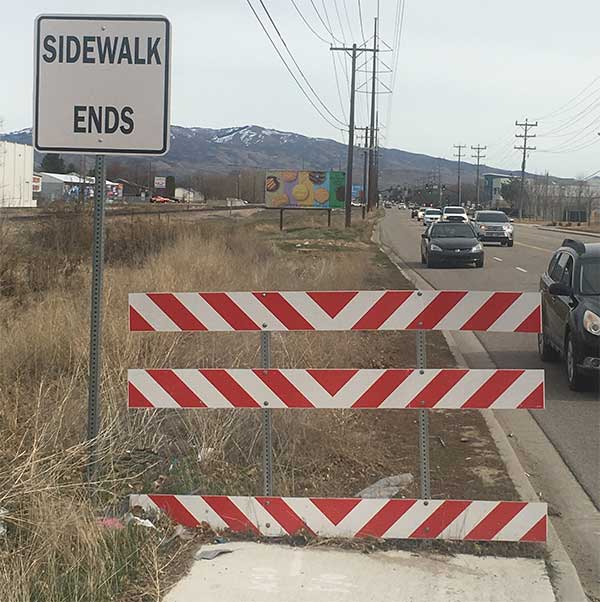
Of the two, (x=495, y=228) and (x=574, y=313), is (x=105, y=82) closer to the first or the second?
(x=574, y=313)

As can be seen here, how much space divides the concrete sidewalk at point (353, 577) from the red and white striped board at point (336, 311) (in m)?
1.28

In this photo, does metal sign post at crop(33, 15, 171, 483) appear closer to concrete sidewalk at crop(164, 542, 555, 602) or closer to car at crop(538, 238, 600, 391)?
concrete sidewalk at crop(164, 542, 555, 602)

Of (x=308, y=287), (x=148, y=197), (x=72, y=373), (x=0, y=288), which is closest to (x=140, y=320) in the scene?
(x=72, y=373)

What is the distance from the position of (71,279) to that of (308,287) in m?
4.14

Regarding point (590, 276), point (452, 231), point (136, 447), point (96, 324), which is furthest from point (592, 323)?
point (452, 231)

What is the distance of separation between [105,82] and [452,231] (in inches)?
1028

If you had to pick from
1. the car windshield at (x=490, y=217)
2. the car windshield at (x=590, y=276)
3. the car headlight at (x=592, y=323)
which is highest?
the car windshield at (x=490, y=217)

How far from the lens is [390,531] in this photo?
5176 mm

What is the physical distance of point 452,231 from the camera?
3066cm

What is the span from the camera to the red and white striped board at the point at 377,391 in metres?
5.32

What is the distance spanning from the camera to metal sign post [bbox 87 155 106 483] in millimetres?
5406

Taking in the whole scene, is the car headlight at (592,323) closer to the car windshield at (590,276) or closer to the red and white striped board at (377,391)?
the car windshield at (590,276)

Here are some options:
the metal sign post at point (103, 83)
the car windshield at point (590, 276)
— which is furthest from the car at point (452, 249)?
the metal sign post at point (103, 83)

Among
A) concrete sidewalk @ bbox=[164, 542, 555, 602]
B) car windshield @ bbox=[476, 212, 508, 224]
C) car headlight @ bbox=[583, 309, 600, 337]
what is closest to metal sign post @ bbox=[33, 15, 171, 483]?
concrete sidewalk @ bbox=[164, 542, 555, 602]
